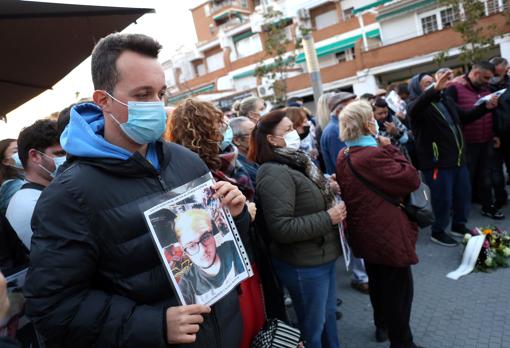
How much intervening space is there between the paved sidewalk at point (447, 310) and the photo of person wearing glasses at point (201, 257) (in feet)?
6.90

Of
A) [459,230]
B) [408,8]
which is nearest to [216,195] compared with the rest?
[459,230]

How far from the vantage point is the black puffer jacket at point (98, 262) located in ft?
3.99

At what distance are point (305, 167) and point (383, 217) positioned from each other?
698mm

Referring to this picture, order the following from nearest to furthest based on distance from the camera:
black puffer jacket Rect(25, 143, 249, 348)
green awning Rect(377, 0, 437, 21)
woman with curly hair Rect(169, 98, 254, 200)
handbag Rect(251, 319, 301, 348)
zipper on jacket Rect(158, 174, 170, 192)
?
black puffer jacket Rect(25, 143, 249, 348)
zipper on jacket Rect(158, 174, 170, 192)
handbag Rect(251, 319, 301, 348)
woman with curly hair Rect(169, 98, 254, 200)
green awning Rect(377, 0, 437, 21)

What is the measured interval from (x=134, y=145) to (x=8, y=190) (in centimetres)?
147

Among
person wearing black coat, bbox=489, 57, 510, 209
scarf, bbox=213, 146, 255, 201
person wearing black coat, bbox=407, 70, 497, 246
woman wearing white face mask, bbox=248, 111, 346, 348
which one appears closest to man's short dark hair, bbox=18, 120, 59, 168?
scarf, bbox=213, 146, 255, 201

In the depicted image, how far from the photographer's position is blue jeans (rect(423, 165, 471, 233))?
183 inches

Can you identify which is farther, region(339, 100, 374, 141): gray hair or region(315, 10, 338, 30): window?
region(315, 10, 338, 30): window

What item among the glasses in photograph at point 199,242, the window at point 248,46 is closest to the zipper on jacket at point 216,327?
the glasses in photograph at point 199,242

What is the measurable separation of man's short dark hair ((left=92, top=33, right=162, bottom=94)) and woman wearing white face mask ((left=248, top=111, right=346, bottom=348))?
1.25 metres

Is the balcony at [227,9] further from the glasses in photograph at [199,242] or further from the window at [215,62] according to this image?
the glasses in photograph at [199,242]

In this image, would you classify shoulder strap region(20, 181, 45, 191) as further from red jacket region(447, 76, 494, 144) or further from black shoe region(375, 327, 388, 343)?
red jacket region(447, 76, 494, 144)

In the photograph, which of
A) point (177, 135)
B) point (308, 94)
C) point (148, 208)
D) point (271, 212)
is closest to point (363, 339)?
point (271, 212)

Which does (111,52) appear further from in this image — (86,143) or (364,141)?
(364,141)
